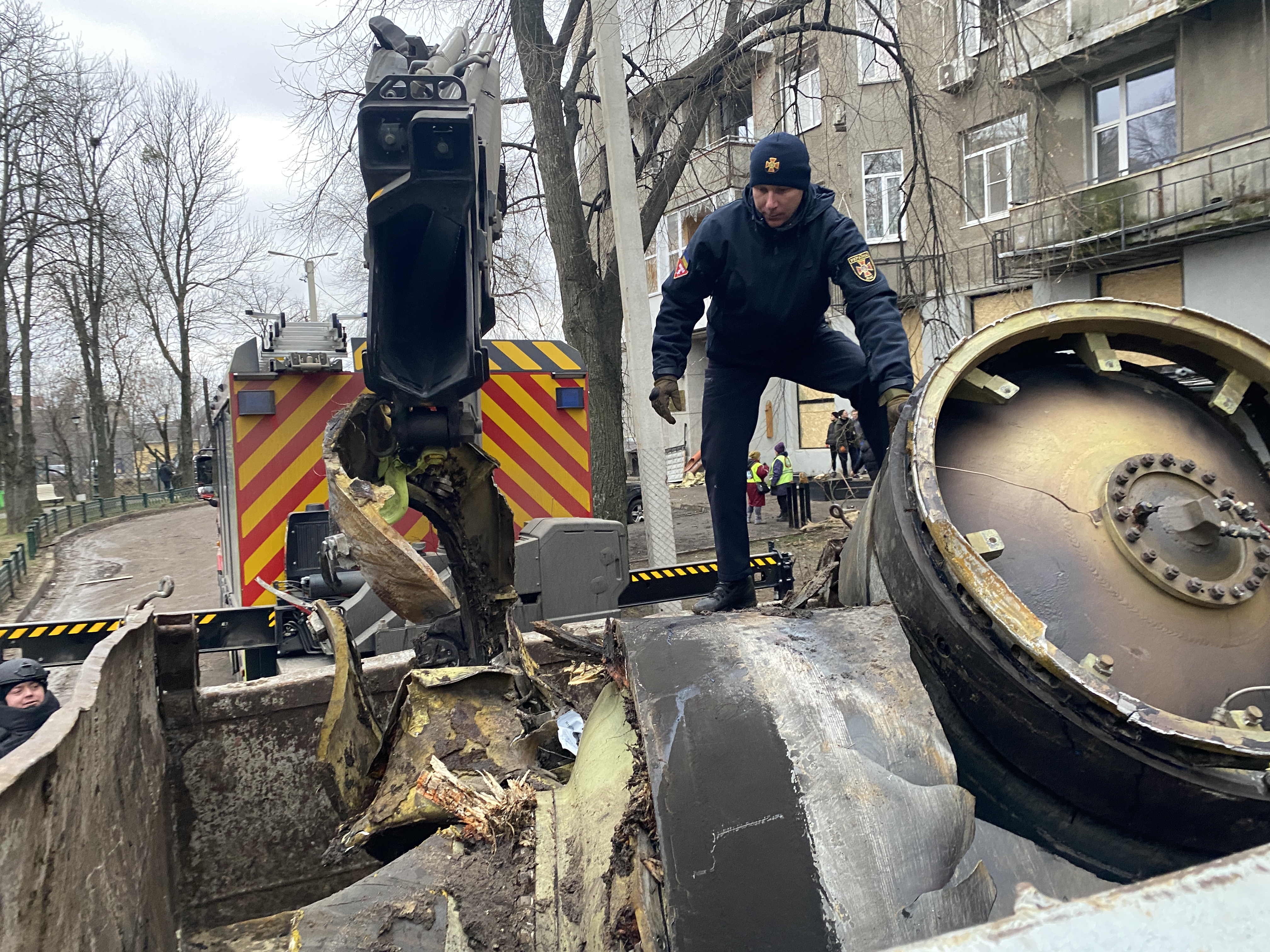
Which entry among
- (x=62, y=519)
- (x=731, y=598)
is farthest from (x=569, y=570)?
(x=62, y=519)

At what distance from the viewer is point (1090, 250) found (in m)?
15.6

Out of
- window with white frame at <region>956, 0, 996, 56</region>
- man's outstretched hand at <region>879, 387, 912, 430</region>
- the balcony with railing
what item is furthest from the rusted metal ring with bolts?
the balcony with railing

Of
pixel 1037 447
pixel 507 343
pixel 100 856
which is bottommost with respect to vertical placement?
pixel 100 856

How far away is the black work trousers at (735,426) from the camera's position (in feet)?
10.2

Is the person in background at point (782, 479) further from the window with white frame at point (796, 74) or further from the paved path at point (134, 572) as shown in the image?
the paved path at point (134, 572)

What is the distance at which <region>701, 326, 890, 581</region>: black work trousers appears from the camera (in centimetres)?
311

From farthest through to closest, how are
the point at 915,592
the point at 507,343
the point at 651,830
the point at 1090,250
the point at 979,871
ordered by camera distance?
the point at 1090,250 < the point at 507,343 < the point at 915,592 < the point at 651,830 < the point at 979,871

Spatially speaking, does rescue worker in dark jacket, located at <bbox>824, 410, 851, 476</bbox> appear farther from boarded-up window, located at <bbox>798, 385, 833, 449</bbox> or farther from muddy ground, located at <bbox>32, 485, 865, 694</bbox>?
boarded-up window, located at <bbox>798, 385, 833, 449</bbox>

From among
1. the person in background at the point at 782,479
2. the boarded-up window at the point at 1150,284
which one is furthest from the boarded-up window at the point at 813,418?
the person in background at the point at 782,479

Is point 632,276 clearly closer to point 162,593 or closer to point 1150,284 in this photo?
point 162,593

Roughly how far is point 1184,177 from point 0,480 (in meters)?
24.6

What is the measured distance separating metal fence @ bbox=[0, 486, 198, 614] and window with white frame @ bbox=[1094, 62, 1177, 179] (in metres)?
16.9

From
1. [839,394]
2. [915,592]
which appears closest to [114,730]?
[915,592]

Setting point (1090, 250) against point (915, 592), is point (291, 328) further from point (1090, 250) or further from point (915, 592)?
point (1090, 250)
